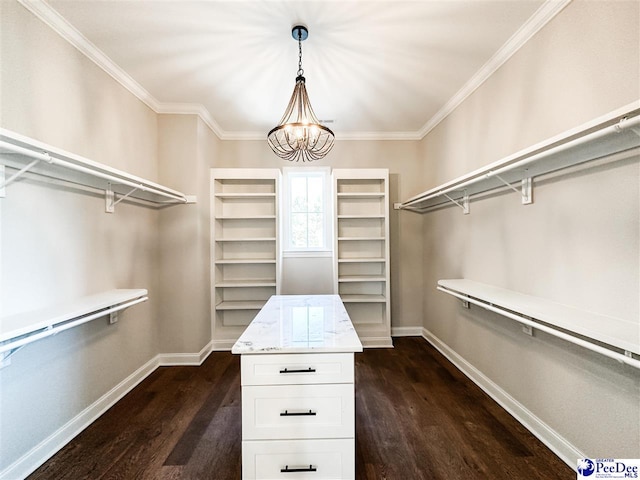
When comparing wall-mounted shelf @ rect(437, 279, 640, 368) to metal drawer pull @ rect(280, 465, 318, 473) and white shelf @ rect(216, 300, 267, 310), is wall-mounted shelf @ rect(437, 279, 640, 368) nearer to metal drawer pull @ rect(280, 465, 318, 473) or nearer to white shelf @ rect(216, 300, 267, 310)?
metal drawer pull @ rect(280, 465, 318, 473)

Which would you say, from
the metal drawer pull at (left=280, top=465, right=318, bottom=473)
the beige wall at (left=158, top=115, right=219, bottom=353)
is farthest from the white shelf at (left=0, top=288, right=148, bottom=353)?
the metal drawer pull at (left=280, top=465, right=318, bottom=473)

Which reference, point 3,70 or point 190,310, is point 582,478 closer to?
point 190,310

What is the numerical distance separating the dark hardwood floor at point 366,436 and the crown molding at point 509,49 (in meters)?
2.61

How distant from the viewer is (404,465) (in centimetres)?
164

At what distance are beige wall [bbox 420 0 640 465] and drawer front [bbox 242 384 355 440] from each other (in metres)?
1.27

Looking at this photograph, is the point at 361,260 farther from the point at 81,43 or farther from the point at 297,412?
the point at 81,43

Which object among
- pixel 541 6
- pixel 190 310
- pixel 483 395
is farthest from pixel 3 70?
pixel 483 395

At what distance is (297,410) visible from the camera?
52.2 inches

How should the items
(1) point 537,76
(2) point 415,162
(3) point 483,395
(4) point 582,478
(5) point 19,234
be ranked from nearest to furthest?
1. (4) point 582,478
2. (5) point 19,234
3. (1) point 537,76
4. (3) point 483,395
5. (2) point 415,162

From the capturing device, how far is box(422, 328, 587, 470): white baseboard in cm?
161

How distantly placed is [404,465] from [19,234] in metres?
2.53

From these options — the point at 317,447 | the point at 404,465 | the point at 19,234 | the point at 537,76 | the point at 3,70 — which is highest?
the point at 537,76

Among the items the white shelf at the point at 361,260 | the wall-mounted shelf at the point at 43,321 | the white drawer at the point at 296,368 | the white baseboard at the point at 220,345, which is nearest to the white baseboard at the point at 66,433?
the wall-mounted shelf at the point at 43,321

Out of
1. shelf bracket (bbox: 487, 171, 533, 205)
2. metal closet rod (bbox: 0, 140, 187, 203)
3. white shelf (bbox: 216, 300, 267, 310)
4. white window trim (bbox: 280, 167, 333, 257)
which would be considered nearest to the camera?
metal closet rod (bbox: 0, 140, 187, 203)
